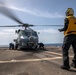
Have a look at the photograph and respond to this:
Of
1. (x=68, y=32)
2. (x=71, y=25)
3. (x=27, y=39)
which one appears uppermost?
(x=71, y=25)

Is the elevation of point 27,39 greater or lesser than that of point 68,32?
lesser

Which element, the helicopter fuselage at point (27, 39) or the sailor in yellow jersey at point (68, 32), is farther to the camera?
the helicopter fuselage at point (27, 39)

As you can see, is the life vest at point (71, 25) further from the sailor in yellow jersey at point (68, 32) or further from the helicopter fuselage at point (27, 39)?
the helicopter fuselage at point (27, 39)

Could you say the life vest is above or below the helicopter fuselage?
above

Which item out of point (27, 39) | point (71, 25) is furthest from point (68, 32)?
point (27, 39)

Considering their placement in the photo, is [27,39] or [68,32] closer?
[68,32]

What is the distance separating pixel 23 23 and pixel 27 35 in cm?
171

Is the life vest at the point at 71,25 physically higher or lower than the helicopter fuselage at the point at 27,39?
higher

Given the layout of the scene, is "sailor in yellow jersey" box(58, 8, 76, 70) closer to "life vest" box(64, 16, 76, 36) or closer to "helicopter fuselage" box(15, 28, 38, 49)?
"life vest" box(64, 16, 76, 36)

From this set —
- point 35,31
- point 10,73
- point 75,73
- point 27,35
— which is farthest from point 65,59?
point 35,31

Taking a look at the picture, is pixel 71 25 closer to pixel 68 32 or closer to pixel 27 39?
pixel 68 32

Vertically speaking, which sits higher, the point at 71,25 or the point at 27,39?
the point at 71,25

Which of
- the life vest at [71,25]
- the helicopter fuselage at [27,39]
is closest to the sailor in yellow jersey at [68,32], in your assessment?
the life vest at [71,25]

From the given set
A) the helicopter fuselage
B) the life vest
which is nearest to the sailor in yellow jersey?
the life vest
